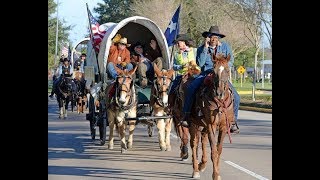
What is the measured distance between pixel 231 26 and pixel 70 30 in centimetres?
3709

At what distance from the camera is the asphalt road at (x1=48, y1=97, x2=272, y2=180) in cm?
1056

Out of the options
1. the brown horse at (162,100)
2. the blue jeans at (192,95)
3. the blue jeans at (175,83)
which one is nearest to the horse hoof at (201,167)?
the blue jeans at (192,95)

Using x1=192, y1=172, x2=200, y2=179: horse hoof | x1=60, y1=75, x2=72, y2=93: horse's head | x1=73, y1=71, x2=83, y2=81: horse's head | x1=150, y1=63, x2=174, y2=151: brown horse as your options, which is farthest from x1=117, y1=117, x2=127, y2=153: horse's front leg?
x1=73, y1=71, x2=83, y2=81: horse's head

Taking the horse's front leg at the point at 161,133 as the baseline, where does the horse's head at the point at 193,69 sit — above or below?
above

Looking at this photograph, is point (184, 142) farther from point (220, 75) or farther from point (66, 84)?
point (66, 84)

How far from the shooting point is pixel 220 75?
9.02 meters

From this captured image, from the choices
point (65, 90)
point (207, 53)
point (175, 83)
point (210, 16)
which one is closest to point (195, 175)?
point (207, 53)

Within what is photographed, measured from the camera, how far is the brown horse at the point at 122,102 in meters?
13.3

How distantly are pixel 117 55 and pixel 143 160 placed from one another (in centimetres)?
350

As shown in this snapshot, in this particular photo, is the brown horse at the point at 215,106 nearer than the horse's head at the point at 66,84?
Yes

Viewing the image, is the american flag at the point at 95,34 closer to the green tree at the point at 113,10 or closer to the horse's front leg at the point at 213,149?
the horse's front leg at the point at 213,149

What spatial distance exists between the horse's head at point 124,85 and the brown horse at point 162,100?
56 cm
